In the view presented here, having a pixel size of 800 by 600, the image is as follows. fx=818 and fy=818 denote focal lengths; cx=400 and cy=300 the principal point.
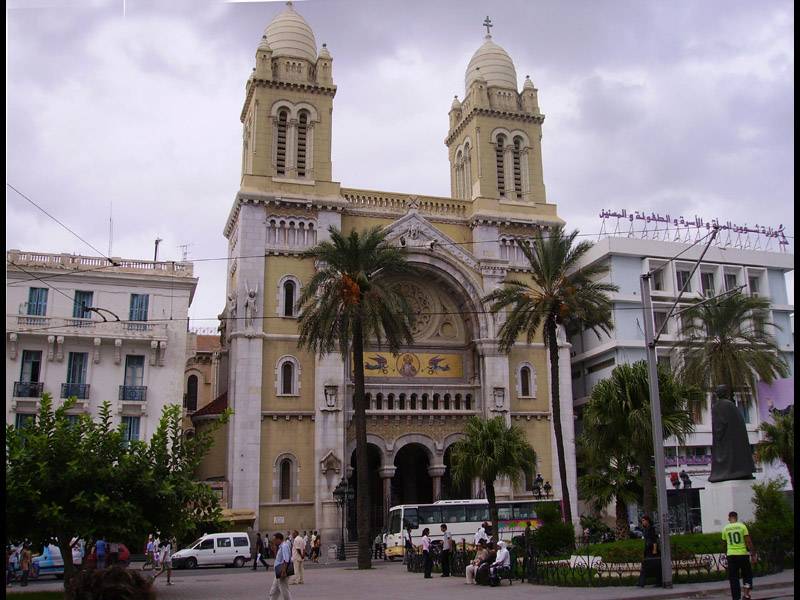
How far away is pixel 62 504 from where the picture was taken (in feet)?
62.9

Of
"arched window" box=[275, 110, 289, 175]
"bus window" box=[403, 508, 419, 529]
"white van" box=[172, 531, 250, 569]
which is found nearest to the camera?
"white van" box=[172, 531, 250, 569]

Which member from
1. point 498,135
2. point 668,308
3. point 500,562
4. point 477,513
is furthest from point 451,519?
point 498,135

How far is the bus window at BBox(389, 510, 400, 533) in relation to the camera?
39.1m

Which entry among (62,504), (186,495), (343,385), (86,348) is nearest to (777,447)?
(343,385)

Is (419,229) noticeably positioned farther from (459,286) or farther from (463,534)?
(463,534)

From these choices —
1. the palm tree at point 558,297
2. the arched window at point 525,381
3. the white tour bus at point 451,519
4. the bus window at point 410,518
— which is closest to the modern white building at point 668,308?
the arched window at point 525,381

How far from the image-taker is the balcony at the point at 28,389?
38.2 m

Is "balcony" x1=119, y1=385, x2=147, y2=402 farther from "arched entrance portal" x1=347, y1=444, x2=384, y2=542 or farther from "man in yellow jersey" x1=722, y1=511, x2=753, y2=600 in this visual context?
"man in yellow jersey" x1=722, y1=511, x2=753, y2=600

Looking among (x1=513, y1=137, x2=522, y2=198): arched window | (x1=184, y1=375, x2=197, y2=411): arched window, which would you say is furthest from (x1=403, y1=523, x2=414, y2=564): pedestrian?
(x1=184, y1=375, x2=197, y2=411): arched window

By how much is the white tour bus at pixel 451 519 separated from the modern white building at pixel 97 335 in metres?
12.7

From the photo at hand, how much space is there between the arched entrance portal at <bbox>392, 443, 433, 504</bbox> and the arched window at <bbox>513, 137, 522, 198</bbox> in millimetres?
17729

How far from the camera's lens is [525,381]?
48.9 meters

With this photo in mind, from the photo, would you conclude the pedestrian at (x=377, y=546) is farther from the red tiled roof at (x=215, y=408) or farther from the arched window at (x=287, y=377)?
the red tiled roof at (x=215, y=408)

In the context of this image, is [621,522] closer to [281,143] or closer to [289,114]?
[281,143]
